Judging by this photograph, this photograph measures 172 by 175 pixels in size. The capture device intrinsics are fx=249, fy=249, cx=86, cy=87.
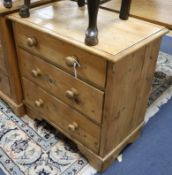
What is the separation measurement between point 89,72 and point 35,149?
619 mm

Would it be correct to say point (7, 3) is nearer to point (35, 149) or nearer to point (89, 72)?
point (89, 72)

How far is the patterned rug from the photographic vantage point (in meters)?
1.25

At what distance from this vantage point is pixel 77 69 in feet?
3.32

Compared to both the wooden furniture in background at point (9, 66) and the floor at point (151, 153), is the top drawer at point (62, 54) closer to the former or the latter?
the wooden furniture in background at point (9, 66)

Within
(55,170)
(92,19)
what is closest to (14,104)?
(55,170)

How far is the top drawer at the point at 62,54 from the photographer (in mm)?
934

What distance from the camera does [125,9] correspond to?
1.10 meters

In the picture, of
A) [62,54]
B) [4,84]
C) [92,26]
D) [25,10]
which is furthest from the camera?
[4,84]

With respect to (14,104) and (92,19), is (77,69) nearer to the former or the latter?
(92,19)

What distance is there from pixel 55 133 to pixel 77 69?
0.57 metres

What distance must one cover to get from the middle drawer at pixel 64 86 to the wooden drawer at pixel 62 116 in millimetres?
44

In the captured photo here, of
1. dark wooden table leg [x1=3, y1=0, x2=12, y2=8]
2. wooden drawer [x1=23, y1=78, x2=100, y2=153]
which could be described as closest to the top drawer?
dark wooden table leg [x1=3, y1=0, x2=12, y2=8]

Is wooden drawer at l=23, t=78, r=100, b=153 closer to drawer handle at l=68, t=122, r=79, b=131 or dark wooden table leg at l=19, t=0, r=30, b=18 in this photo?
drawer handle at l=68, t=122, r=79, b=131

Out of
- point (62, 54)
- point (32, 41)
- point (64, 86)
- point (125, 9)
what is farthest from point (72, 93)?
point (125, 9)
